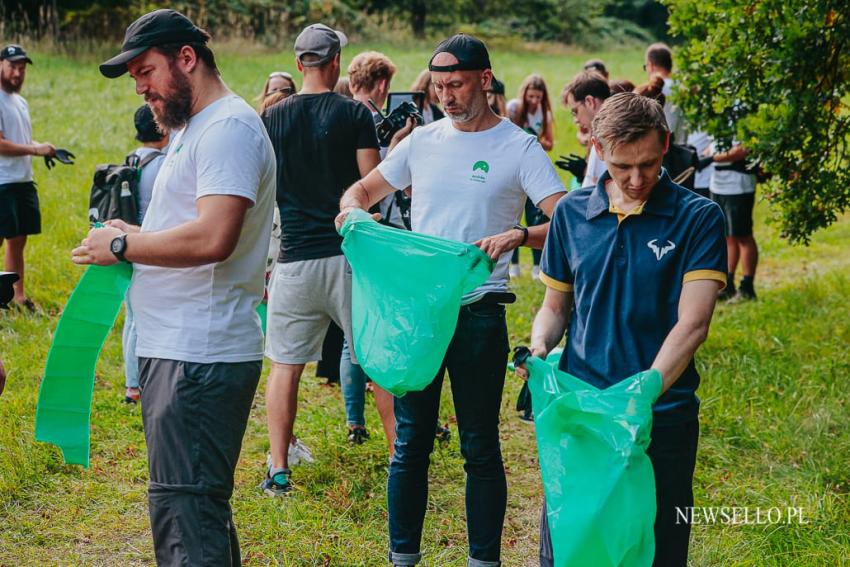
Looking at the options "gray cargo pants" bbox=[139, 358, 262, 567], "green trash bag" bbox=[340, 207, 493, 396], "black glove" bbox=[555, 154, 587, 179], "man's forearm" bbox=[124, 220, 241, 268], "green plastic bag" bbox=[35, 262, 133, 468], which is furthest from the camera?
"black glove" bbox=[555, 154, 587, 179]

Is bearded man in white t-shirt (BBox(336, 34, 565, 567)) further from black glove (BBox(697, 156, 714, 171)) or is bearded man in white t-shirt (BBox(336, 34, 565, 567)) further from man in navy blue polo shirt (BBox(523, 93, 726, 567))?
black glove (BBox(697, 156, 714, 171))

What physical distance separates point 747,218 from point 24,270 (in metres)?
6.54

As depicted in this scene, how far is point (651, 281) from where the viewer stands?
3.01 metres

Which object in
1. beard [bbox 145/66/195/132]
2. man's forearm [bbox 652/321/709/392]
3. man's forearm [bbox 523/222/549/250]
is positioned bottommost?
man's forearm [bbox 523/222/549/250]

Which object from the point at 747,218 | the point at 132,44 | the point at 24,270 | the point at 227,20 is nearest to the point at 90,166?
the point at 24,270

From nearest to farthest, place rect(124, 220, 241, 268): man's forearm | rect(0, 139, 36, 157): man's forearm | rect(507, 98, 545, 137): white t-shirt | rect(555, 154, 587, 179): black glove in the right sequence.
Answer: rect(124, 220, 241, 268): man's forearm < rect(555, 154, 587, 179): black glove < rect(0, 139, 36, 157): man's forearm < rect(507, 98, 545, 137): white t-shirt

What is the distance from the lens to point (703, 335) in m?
2.95

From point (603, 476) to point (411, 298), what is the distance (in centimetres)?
110

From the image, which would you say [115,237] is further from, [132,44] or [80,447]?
[80,447]

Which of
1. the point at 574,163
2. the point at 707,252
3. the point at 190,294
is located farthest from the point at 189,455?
the point at 574,163

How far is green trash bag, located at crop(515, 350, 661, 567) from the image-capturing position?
2.79m

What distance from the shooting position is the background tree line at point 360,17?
27.0 metres

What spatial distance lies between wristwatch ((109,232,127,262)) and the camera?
2.43m

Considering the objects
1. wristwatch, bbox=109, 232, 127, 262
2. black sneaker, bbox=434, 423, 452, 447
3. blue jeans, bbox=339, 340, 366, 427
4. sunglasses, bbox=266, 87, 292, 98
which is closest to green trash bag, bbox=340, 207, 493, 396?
wristwatch, bbox=109, 232, 127, 262
